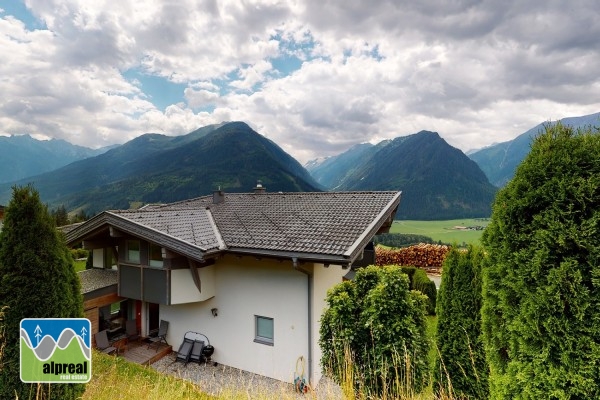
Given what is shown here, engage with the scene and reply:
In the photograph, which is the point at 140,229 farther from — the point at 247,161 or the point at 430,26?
the point at 247,161

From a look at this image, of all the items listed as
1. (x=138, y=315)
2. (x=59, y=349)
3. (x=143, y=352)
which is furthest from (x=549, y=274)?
(x=138, y=315)

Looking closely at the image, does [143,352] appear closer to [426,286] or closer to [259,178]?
[426,286]

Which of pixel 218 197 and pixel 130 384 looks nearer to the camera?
pixel 130 384

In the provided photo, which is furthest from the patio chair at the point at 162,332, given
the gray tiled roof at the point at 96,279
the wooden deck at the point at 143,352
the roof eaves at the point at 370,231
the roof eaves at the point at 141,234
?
the roof eaves at the point at 370,231

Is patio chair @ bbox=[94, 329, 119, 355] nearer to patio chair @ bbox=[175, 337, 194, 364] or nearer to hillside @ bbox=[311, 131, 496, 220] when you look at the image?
patio chair @ bbox=[175, 337, 194, 364]

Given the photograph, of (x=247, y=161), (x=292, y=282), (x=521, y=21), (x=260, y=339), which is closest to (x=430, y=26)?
(x=521, y=21)

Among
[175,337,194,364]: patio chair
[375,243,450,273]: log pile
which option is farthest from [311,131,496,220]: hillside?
[175,337,194,364]: patio chair

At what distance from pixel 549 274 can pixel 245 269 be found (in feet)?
28.5

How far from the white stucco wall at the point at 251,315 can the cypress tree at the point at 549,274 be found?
21.5 ft

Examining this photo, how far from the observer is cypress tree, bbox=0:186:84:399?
167 inches

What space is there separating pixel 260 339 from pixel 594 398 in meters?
8.82

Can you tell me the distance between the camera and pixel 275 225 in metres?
11.1

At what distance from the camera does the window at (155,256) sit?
1058 cm

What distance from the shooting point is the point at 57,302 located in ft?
14.9
